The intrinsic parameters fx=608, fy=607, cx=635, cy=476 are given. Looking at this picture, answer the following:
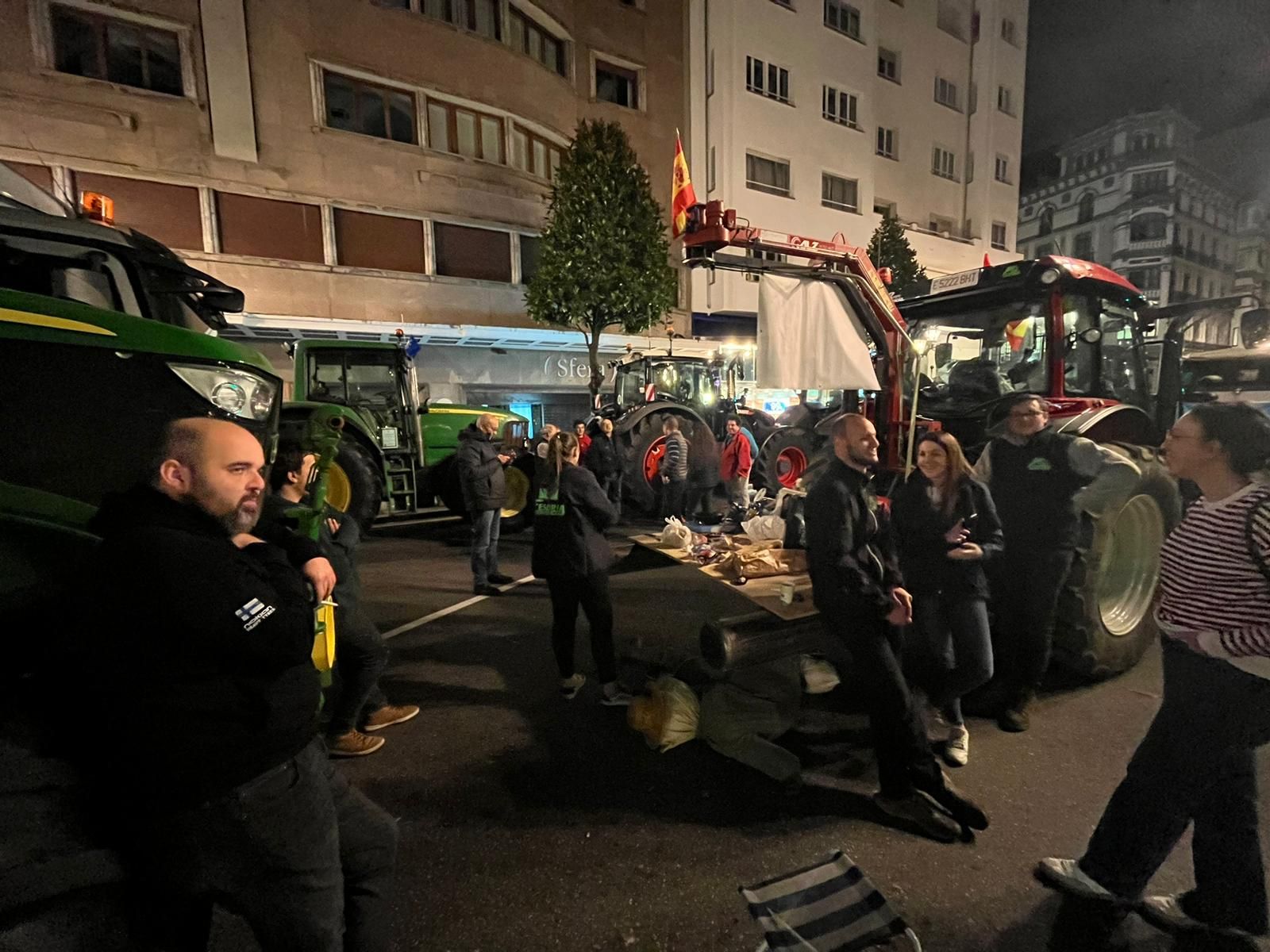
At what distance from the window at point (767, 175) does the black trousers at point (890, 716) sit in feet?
64.4

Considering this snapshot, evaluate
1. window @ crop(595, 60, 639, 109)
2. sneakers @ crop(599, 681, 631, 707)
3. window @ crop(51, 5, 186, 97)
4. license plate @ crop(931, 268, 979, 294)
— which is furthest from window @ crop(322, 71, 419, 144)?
sneakers @ crop(599, 681, 631, 707)

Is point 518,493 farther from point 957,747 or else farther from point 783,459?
point 957,747

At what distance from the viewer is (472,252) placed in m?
15.1

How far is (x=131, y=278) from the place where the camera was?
10.3ft

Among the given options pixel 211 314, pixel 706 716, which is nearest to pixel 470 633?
pixel 706 716

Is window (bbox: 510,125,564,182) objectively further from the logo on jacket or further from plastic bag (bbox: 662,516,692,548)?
the logo on jacket

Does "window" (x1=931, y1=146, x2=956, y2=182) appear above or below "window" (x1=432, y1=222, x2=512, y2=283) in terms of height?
above

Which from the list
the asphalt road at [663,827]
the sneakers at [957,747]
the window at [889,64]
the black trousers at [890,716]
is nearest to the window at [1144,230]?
the window at [889,64]

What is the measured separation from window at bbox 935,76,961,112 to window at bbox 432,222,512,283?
20.3m

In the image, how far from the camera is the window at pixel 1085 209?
47.8m

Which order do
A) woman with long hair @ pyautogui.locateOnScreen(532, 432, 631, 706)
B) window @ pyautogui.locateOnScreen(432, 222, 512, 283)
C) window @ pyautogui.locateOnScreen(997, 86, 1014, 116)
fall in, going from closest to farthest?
woman with long hair @ pyautogui.locateOnScreen(532, 432, 631, 706)
window @ pyautogui.locateOnScreen(432, 222, 512, 283)
window @ pyautogui.locateOnScreen(997, 86, 1014, 116)

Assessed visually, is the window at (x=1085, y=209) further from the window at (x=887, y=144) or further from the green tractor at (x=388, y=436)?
the green tractor at (x=388, y=436)

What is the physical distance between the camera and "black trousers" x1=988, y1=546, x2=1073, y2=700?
3475mm

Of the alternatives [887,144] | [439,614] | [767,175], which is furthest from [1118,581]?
[887,144]
